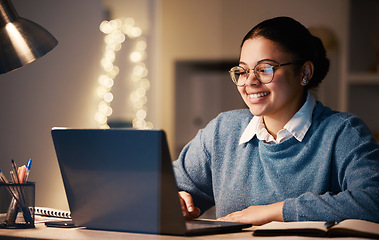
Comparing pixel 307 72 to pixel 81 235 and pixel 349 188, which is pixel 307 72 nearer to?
pixel 349 188

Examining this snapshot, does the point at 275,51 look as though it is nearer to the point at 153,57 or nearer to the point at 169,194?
the point at 169,194

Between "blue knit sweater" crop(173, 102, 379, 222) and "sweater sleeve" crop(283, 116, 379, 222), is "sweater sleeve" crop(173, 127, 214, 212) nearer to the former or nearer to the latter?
"blue knit sweater" crop(173, 102, 379, 222)

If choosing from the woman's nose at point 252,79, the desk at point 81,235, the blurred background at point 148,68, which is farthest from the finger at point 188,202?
the blurred background at point 148,68

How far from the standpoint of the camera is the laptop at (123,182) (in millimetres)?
1152

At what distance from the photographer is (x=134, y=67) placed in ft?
12.7

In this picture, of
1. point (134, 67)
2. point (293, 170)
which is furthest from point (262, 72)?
point (134, 67)

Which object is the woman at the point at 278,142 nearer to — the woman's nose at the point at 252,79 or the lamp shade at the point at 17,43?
the woman's nose at the point at 252,79

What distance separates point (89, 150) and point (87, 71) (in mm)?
1342

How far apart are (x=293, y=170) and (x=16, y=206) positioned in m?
0.77

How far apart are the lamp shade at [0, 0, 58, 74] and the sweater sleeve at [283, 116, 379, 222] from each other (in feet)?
2.58

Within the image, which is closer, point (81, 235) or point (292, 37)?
point (81, 235)

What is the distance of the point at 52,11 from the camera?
216 cm

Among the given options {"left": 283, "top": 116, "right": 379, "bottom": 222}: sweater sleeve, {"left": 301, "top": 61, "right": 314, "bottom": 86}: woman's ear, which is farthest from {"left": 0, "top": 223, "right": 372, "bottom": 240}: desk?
{"left": 301, "top": 61, "right": 314, "bottom": 86}: woman's ear

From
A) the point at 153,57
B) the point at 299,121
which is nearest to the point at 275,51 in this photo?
the point at 299,121
